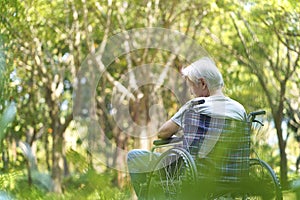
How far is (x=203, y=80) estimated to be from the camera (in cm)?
254

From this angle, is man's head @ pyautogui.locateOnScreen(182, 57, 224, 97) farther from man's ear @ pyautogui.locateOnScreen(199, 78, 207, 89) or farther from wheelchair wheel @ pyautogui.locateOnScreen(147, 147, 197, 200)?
wheelchair wheel @ pyautogui.locateOnScreen(147, 147, 197, 200)

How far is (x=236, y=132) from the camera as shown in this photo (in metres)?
0.47

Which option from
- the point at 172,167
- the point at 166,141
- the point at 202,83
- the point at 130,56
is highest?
the point at 130,56

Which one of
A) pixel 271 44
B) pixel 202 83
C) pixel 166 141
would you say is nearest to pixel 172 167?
pixel 166 141

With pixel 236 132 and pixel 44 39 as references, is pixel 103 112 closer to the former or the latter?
pixel 44 39

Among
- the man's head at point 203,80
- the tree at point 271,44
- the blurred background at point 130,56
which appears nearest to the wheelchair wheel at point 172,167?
the man's head at point 203,80

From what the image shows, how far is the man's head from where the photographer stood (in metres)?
2.42

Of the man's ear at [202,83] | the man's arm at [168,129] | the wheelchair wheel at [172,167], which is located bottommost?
the wheelchair wheel at [172,167]

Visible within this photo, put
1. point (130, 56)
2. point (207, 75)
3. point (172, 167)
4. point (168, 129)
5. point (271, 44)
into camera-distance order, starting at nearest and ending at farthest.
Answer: point (207, 75) → point (172, 167) → point (168, 129) → point (271, 44) → point (130, 56)

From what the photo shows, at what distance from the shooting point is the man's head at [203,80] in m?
2.42

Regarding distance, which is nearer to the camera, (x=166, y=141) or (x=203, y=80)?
(x=203, y=80)

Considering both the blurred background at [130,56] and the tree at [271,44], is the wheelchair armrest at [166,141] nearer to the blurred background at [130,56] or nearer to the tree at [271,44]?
the tree at [271,44]

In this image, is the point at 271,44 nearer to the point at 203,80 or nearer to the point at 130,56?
the point at 130,56

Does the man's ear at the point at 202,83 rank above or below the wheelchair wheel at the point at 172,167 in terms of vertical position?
above
